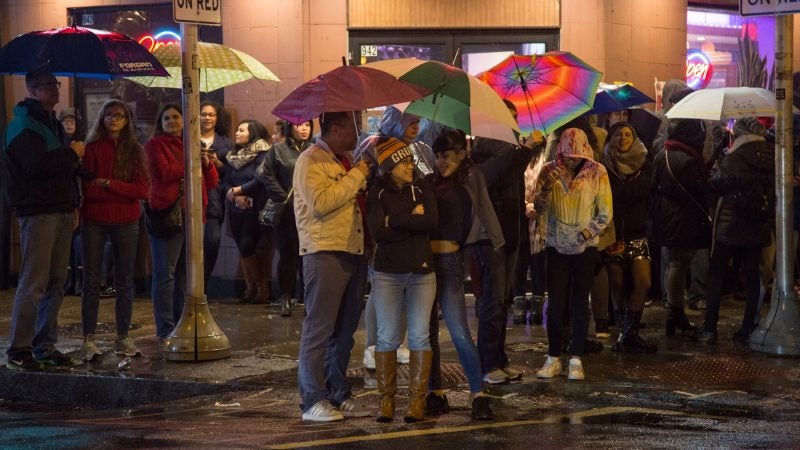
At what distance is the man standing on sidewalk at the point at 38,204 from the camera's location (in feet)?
32.4

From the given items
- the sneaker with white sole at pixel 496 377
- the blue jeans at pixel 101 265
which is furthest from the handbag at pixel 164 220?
the sneaker with white sole at pixel 496 377

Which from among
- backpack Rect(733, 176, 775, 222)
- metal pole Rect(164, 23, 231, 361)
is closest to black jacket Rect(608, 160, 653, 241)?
backpack Rect(733, 176, 775, 222)

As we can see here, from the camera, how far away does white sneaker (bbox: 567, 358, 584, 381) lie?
9500 mm

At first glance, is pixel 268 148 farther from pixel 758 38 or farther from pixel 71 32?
pixel 758 38

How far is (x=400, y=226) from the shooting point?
794cm

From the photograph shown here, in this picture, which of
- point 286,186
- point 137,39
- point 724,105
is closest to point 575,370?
point 724,105

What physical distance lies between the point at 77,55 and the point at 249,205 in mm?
4201

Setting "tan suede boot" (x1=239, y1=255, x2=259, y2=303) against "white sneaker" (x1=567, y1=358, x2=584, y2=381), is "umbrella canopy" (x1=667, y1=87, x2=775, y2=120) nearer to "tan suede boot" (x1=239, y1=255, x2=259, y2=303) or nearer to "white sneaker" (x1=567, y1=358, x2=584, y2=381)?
"white sneaker" (x1=567, y1=358, x2=584, y2=381)

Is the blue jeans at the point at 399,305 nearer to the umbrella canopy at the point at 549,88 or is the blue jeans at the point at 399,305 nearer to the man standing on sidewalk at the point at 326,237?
the man standing on sidewalk at the point at 326,237

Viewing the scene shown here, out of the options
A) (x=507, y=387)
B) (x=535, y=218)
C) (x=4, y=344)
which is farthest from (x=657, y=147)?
(x=4, y=344)

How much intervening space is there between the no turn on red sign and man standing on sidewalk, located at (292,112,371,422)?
105 inches

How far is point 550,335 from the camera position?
969 centimetres

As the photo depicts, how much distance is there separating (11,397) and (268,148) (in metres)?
4.82

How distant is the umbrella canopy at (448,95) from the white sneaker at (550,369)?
206 cm
